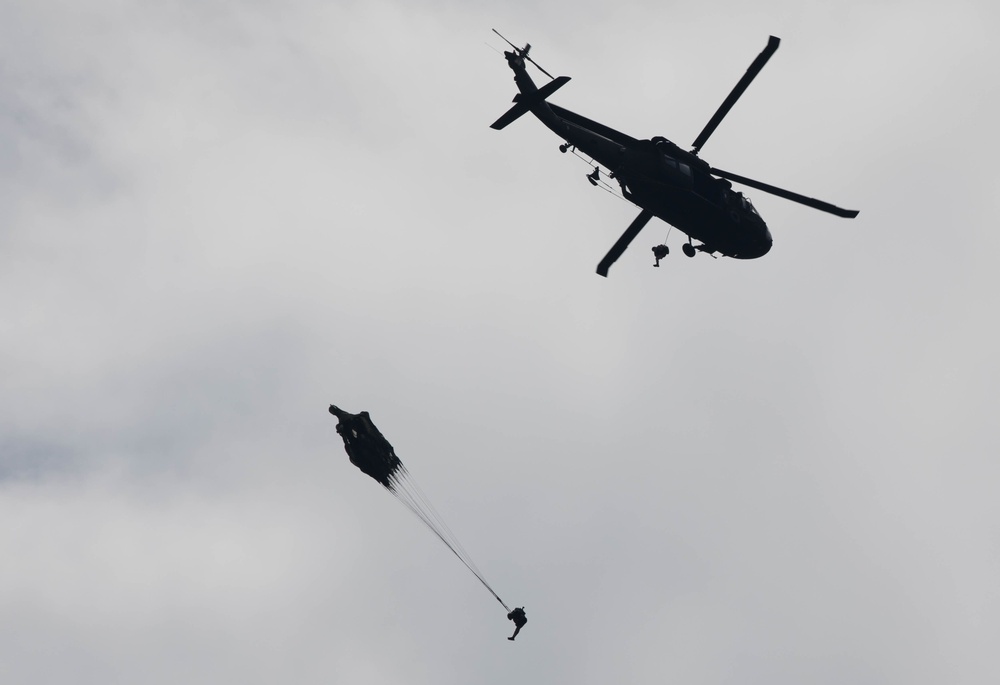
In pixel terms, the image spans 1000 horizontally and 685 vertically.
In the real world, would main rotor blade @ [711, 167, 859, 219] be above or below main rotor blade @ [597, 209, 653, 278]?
below

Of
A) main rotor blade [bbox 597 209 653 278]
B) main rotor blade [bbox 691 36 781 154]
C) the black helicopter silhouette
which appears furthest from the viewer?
main rotor blade [bbox 597 209 653 278]

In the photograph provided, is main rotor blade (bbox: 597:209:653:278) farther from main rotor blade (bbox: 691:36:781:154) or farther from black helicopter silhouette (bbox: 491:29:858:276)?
main rotor blade (bbox: 691:36:781:154)

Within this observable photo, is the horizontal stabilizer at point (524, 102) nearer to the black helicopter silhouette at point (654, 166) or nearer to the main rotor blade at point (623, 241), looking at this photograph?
the black helicopter silhouette at point (654, 166)

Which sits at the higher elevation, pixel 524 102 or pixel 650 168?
pixel 524 102

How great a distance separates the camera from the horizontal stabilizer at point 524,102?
3575cm

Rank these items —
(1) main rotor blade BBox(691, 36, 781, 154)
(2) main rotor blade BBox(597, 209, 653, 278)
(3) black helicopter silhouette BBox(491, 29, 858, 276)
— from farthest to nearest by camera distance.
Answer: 1. (2) main rotor blade BBox(597, 209, 653, 278)
2. (3) black helicopter silhouette BBox(491, 29, 858, 276)
3. (1) main rotor blade BBox(691, 36, 781, 154)

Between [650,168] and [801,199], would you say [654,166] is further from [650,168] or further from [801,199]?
[801,199]

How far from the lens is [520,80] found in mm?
38188

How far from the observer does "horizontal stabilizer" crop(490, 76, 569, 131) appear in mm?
35750

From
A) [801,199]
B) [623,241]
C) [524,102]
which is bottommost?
[801,199]

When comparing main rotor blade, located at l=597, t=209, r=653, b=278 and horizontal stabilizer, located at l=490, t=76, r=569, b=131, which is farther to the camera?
main rotor blade, located at l=597, t=209, r=653, b=278

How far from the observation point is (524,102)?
36812 millimetres

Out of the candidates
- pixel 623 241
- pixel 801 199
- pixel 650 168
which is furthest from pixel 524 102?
pixel 801 199

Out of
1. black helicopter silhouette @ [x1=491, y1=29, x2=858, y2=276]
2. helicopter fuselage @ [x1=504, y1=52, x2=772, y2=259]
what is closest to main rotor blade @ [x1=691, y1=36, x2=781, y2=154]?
black helicopter silhouette @ [x1=491, y1=29, x2=858, y2=276]
